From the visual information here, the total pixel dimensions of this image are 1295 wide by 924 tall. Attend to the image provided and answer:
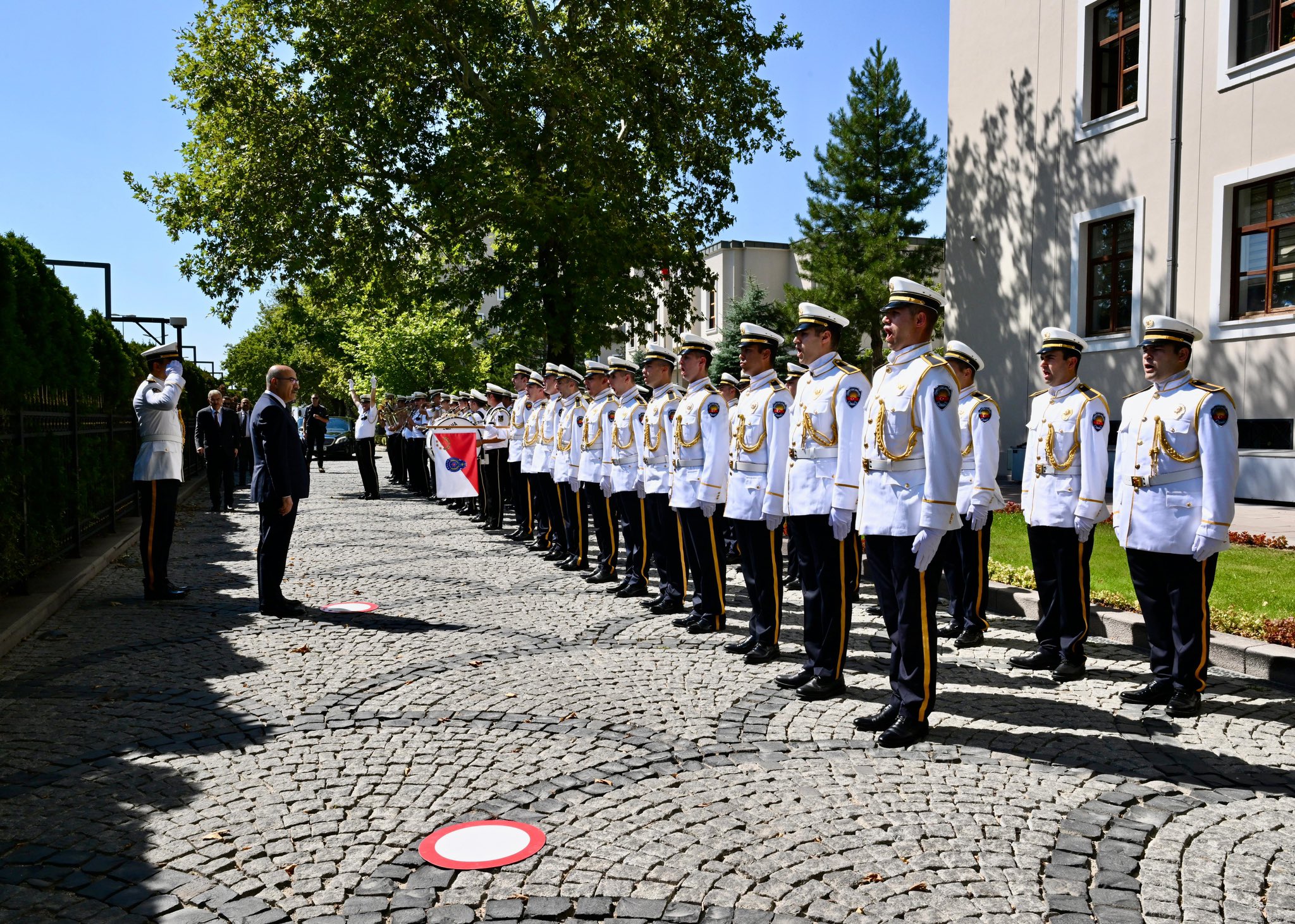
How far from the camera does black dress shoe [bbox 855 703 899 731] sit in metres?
5.32

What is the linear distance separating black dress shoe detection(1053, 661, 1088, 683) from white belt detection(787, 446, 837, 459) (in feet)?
6.24

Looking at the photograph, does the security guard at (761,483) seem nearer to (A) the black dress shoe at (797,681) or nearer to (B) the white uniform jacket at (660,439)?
(A) the black dress shoe at (797,681)

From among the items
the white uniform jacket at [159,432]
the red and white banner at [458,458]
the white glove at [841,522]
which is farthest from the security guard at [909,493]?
the red and white banner at [458,458]

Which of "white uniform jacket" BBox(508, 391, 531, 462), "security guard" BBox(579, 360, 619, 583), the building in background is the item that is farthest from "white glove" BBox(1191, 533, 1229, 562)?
the building in background

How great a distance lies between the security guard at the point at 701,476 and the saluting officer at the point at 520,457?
5357mm

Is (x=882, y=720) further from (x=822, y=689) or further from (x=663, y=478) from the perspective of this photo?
(x=663, y=478)

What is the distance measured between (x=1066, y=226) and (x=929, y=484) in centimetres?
1834

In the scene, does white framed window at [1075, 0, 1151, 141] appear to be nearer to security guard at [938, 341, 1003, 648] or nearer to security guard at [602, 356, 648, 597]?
security guard at [602, 356, 648, 597]

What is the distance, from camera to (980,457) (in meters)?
7.62

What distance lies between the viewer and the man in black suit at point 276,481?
859 cm

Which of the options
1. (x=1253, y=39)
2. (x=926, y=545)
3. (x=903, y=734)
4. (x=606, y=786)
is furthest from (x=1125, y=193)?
(x=606, y=786)

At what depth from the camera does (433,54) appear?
22.5m

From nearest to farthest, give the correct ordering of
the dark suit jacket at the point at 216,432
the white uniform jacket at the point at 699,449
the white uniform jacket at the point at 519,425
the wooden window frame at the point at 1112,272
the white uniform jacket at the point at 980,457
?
the white uniform jacket at the point at 980,457, the white uniform jacket at the point at 699,449, the white uniform jacket at the point at 519,425, the dark suit jacket at the point at 216,432, the wooden window frame at the point at 1112,272

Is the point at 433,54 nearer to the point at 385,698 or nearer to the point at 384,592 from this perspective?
the point at 384,592
